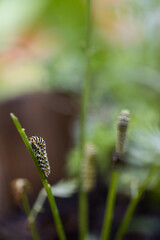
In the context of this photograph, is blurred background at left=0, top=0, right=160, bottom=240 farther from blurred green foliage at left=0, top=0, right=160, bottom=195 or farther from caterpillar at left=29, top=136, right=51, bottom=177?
caterpillar at left=29, top=136, right=51, bottom=177

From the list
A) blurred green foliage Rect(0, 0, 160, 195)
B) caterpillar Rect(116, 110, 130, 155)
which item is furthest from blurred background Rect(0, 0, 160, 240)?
caterpillar Rect(116, 110, 130, 155)

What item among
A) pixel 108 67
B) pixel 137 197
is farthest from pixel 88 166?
pixel 108 67

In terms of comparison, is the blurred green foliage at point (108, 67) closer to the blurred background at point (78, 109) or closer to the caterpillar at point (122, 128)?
the blurred background at point (78, 109)

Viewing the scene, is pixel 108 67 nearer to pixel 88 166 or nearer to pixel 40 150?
pixel 88 166

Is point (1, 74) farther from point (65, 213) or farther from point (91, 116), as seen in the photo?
point (65, 213)

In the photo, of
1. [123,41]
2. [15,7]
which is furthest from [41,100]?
[15,7]
